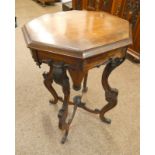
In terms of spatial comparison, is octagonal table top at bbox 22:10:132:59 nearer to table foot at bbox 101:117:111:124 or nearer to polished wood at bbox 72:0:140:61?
table foot at bbox 101:117:111:124

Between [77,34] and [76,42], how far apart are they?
79mm

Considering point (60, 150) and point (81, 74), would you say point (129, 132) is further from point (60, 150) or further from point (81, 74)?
point (81, 74)

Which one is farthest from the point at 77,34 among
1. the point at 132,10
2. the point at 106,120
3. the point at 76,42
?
the point at 132,10

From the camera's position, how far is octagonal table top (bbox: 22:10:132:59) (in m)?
0.78

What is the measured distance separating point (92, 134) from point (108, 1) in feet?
4.93

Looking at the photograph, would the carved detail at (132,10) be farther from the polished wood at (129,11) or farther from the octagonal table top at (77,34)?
the octagonal table top at (77,34)

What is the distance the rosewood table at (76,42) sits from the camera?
2.59ft

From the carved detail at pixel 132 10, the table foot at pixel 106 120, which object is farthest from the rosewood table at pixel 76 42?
the carved detail at pixel 132 10

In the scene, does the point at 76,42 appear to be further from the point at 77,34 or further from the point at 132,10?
the point at 132,10

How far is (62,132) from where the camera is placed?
132cm

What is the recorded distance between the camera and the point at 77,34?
2.84 feet

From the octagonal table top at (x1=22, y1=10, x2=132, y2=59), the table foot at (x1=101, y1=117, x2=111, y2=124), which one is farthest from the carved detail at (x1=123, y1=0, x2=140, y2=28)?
the table foot at (x1=101, y1=117, x2=111, y2=124)

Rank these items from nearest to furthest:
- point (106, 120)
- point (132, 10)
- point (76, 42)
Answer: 1. point (76, 42)
2. point (106, 120)
3. point (132, 10)
